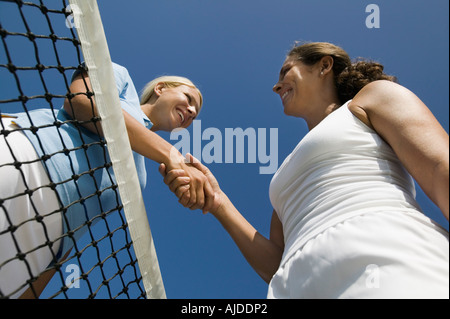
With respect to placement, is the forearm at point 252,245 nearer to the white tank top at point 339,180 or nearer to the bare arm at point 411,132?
the white tank top at point 339,180

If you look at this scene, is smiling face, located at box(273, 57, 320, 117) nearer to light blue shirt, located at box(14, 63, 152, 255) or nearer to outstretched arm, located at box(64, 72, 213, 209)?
outstretched arm, located at box(64, 72, 213, 209)

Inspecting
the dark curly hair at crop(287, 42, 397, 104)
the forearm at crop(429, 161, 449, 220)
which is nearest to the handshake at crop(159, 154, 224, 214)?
the dark curly hair at crop(287, 42, 397, 104)

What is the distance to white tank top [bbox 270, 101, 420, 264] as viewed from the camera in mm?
1036

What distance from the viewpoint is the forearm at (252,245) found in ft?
5.27

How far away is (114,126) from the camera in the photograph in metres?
1.35

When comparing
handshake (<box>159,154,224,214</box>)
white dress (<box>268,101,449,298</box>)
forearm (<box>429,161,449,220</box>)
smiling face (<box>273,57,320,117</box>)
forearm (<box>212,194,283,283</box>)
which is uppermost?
smiling face (<box>273,57,320,117</box>)

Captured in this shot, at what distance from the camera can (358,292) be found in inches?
34.0

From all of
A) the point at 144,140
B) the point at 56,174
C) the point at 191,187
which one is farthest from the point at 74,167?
the point at 191,187

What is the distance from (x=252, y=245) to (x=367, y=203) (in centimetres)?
75
